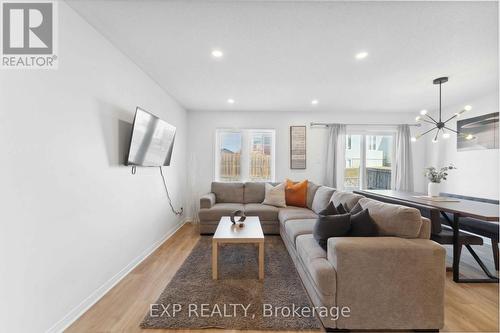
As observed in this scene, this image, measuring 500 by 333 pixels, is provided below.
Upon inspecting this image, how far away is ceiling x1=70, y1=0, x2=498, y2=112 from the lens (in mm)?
1718

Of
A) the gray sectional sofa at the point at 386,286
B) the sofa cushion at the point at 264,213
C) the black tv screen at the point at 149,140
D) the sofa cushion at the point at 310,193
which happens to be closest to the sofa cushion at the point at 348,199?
the gray sectional sofa at the point at 386,286

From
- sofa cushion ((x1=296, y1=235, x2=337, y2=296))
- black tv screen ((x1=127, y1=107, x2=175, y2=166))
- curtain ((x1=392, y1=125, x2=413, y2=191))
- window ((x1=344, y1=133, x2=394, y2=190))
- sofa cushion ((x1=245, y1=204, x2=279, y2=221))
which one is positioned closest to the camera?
sofa cushion ((x1=296, y1=235, x2=337, y2=296))

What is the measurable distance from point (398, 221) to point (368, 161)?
145 inches

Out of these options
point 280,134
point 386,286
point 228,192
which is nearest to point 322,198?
point 386,286

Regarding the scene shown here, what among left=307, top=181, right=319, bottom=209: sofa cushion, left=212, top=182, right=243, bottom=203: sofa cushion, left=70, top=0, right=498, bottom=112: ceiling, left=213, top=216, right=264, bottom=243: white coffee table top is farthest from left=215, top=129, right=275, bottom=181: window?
left=213, top=216, right=264, bottom=243: white coffee table top

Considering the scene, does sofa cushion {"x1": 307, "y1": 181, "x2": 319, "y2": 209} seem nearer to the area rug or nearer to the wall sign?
the wall sign

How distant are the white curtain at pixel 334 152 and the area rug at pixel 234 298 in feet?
8.53

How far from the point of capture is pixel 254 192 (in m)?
4.44

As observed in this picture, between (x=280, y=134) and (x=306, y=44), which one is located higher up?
(x=306, y=44)

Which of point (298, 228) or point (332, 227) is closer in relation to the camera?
point (332, 227)

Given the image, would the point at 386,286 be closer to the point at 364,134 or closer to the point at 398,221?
the point at 398,221

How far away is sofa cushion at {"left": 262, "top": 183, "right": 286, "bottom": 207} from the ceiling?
1820 millimetres

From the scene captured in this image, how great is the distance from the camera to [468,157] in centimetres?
397

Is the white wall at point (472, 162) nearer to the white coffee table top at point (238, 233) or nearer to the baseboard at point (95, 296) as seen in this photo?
the white coffee table top at point (238, 233)
